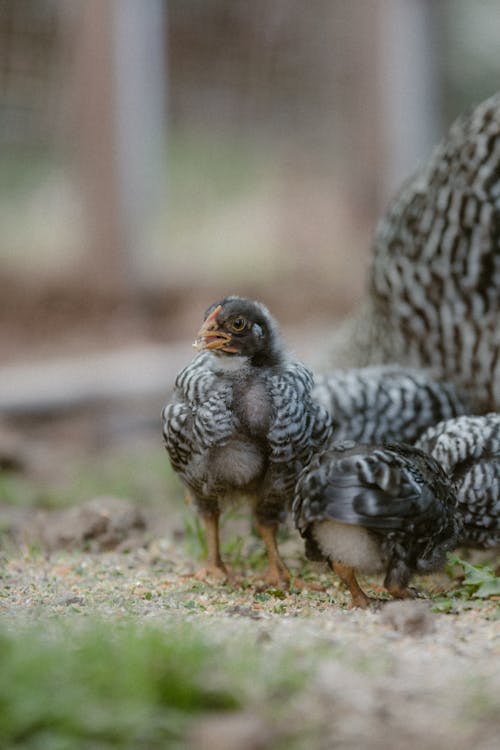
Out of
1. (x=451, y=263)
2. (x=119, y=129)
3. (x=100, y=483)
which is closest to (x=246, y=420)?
(x=451, y=263)

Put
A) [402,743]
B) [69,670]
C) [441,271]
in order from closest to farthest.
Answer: [402,743], [69,670], [441,271]

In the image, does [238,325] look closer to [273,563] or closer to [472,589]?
[273,563]

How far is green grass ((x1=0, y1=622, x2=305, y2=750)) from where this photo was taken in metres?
2.11

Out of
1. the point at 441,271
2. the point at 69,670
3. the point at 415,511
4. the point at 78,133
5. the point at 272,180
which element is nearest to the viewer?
the point at 69,670

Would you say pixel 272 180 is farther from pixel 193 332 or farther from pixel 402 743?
pixel 402 743

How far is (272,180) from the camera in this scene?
941 centimetres

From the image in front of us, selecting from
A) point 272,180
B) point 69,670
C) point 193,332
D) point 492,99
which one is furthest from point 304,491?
point 272,180

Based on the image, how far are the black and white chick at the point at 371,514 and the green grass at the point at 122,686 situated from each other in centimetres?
85

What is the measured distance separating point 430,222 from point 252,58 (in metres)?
4.65

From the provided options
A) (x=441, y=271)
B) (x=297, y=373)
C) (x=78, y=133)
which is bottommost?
(x=297, y=373)

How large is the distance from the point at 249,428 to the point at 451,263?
174cm

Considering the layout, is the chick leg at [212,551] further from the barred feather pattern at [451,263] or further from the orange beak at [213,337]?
the barred feather pattern at [451,263]

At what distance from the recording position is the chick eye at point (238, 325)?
3.73 m

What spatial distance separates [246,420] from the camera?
3.61 meters
